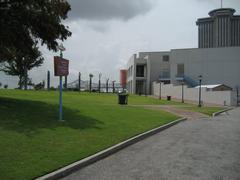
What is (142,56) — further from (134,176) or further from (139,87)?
(134,176)

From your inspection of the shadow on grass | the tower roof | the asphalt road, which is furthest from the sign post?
the tower roof

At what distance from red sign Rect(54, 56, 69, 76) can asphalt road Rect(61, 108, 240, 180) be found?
5014 mm

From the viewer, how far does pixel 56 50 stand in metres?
19.5

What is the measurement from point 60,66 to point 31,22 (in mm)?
4339

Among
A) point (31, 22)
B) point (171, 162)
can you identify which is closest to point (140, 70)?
point (31, 22)

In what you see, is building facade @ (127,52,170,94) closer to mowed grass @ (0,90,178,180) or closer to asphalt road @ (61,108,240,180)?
mowed grass @ (0,90,178,180)

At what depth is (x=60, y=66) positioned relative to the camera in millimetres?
14648

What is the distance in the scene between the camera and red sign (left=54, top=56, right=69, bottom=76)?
14.4m

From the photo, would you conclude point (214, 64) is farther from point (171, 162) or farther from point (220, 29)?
point (171, 162)

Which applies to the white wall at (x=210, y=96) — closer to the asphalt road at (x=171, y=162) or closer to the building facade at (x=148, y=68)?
the building facade at (x=148, y=68)

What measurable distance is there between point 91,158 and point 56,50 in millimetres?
12225

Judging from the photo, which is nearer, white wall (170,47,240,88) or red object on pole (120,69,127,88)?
white wall (170,47,240,88)

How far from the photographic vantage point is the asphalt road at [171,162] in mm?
7188

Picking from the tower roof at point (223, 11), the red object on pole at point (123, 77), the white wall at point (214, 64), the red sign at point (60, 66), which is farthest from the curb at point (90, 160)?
the tower roof at point (223, 11)
